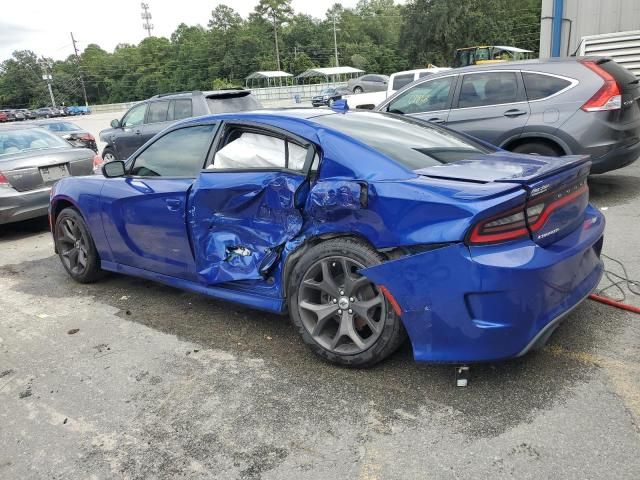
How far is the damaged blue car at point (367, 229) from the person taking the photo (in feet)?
8.29

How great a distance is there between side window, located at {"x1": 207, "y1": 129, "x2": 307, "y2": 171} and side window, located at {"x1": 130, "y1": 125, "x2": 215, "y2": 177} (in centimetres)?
19

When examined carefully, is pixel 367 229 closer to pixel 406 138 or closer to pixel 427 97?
pixel 406 138

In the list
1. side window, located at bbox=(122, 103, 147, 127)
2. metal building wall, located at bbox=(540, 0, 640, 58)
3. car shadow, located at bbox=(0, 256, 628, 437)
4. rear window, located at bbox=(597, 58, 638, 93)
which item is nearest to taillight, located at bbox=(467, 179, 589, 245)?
car shadow, located at bbox=(0, 256, 628, 437)

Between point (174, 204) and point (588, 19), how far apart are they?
1178 cm

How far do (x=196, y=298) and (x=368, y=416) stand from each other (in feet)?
7.45

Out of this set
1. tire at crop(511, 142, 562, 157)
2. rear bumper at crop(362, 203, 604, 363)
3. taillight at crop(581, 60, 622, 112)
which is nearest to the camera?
rear bumper at crop(362, 203, 604, 363)

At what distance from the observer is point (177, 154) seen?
4.05 metres

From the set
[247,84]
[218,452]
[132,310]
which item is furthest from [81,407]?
[247,84]

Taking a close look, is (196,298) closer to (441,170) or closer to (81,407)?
(81,407)

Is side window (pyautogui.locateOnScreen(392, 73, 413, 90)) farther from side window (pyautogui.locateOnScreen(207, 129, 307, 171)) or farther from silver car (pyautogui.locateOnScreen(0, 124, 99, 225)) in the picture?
side window (pyautogui.locateOnScreen(207, 129, 307, 171))

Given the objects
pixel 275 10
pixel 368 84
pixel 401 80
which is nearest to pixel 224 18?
pixel 275 10

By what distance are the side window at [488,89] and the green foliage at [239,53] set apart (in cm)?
5890

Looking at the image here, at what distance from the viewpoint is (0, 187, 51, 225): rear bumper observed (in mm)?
6871

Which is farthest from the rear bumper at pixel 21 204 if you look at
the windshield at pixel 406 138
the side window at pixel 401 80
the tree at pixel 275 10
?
the tree at pixel 275 10
